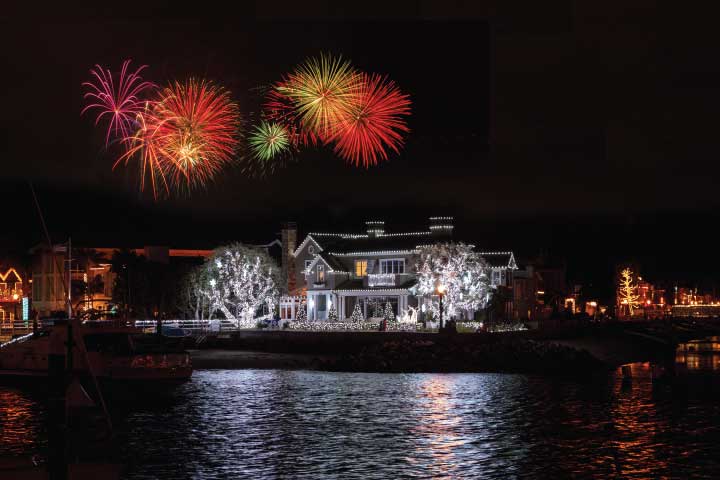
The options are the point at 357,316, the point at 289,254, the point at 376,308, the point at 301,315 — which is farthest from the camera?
the point at 289,254

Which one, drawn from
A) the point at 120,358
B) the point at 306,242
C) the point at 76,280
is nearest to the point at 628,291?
the point at 306,242

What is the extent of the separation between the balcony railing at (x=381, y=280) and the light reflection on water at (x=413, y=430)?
115 ft

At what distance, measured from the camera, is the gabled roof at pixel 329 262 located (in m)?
82.2

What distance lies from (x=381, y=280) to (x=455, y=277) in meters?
11.6

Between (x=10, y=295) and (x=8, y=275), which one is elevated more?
(x=8, y=275)

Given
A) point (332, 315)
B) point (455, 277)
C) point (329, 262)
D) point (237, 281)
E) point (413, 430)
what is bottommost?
point (413, 430)

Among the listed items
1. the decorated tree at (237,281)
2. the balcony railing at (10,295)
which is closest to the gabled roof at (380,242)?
the decorated tree at (237,281)

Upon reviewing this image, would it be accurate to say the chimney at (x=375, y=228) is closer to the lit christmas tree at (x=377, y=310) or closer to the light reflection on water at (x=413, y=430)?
the lit christmas tree at (x=377, y=310)

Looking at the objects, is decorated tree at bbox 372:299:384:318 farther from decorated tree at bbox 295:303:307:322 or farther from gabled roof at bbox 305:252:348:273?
decorated tree at bbox 295:303:307:322

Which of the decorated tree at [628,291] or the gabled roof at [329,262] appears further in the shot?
the decorated tree at [628,291]

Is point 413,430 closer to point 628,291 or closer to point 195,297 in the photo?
point 195,297

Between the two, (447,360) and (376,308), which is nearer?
(447,360)

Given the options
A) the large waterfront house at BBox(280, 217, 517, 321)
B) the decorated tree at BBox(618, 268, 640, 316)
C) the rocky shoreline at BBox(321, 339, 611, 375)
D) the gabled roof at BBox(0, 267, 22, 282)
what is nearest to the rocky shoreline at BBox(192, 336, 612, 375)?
the rocky shoreline at BBox(321, 339, 611, 375)

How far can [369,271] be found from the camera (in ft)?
269
